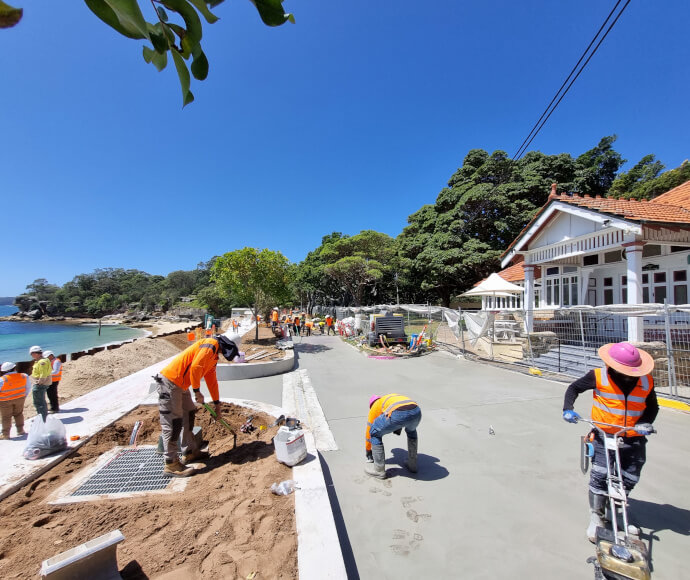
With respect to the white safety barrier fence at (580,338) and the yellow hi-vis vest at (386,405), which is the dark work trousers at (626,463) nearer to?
Result: the yellow hi-vis vest at (386,405)

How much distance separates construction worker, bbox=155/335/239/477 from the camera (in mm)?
3787

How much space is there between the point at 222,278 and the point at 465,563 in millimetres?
12325

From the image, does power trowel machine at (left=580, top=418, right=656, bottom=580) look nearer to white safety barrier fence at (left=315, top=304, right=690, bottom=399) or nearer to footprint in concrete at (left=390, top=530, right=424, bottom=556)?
footprint in concrete at (left=390, top=530, right=424, bottom=556)

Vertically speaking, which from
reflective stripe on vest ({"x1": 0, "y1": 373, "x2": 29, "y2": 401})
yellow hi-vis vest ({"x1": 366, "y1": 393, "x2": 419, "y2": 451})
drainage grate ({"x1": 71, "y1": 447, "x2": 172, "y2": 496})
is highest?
yellow hi-vis vest ({"x1": 366, "y1": 393, "x2": 419, "y2": 451})

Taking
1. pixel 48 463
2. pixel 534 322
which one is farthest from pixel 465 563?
pixel 534 322

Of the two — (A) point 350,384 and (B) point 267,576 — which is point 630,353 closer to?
(B) point 267,576

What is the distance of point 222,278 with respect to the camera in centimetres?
1303

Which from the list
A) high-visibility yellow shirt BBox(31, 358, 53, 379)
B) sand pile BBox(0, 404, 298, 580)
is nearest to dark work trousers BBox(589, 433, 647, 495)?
sand pile BBox(0, 404, 298, 580)

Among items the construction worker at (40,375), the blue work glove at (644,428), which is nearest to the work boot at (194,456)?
the construction worker at (40,375)

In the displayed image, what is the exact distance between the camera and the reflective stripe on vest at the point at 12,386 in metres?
5.12

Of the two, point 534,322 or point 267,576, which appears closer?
point 267,576

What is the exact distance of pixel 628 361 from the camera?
2.70m

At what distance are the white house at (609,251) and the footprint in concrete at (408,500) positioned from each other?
7.73m

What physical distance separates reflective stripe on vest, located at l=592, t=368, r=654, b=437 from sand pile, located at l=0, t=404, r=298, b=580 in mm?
2844
